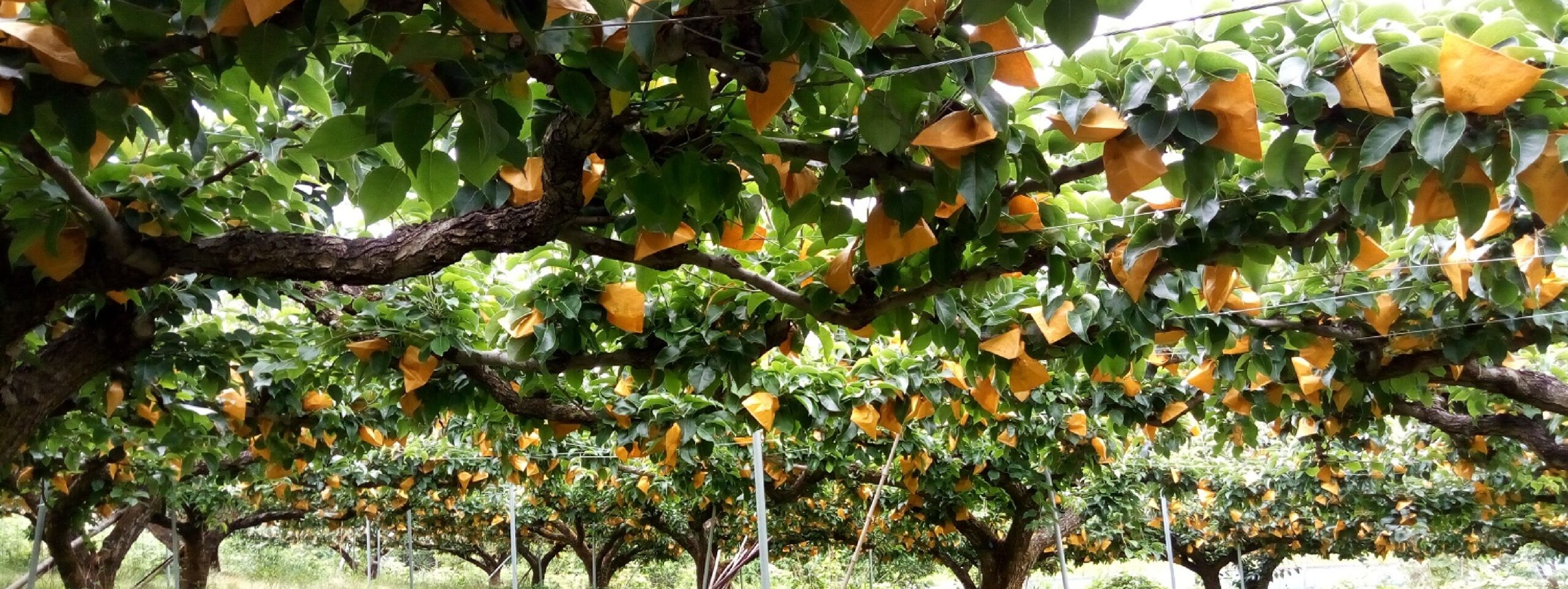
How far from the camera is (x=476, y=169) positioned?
102 cm

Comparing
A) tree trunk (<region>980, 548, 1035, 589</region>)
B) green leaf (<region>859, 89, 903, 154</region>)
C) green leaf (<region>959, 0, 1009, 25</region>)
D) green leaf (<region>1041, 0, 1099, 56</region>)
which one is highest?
green leaf (<region>859, 89, 903, 154</region>)

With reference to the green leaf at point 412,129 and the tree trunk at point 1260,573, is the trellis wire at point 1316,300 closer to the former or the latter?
the green leaf at point 412,129

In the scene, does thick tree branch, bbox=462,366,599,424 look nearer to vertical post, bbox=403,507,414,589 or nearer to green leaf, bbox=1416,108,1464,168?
green leaf, bbox=1416,108,1464,168

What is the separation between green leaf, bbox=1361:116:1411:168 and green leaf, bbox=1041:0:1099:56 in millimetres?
527

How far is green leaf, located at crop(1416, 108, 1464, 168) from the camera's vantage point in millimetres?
1024

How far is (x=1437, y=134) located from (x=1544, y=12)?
0.59 feet

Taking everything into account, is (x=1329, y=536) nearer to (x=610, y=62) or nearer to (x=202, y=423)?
(x=202, y=423)

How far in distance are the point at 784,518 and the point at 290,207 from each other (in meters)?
8.45

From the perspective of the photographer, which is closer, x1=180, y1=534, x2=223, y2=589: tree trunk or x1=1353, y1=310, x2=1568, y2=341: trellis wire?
x1=1353, y1=310, x2=1568, y2=341: trellis wire

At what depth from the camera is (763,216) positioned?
2143mm

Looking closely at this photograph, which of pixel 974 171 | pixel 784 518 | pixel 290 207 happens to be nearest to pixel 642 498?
pixel 784 518

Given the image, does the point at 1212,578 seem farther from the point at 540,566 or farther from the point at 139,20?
the point at 139,20

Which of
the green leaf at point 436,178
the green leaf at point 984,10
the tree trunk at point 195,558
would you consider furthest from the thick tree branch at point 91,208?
the tree trunk at point 195,558

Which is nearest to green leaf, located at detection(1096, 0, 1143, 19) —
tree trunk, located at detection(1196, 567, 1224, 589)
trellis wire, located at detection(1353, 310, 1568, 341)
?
trellis wire, located at detection(1353, 310, 1568, 341)
